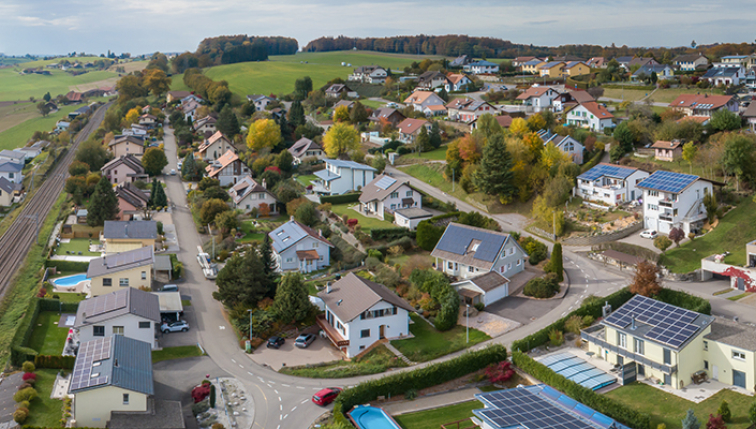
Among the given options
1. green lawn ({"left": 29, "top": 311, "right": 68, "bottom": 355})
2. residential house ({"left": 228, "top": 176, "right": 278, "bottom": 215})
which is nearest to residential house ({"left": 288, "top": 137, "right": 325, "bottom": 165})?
residential house ({"left": 228, "top": 176, "right": 278, "bottom": 215})

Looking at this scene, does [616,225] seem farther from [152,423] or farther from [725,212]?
[152,423]

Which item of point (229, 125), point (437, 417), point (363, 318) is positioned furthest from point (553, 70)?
point (437, 417)

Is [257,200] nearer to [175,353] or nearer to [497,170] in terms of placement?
[497,170]

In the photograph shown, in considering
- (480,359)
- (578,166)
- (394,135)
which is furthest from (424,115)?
(480,359)

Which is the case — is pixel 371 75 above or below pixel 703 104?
above

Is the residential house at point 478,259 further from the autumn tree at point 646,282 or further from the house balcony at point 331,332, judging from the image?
the house balcony at point 331,332

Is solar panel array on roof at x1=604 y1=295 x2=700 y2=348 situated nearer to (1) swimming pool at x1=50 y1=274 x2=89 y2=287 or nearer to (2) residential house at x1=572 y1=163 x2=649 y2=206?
(2) residential house at x1=572 y1=163 x2=649 y2=206

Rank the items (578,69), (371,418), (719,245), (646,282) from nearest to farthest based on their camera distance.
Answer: (371,418) → (646,282) → (719,245) → (578,69)
